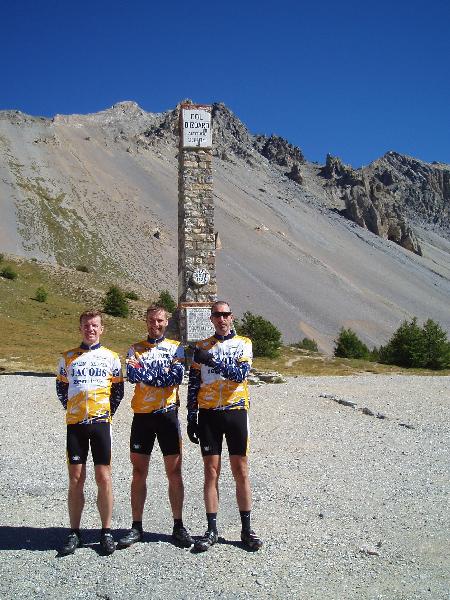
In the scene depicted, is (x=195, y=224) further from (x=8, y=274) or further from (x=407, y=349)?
(x=8, y=274)

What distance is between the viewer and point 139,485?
457cm

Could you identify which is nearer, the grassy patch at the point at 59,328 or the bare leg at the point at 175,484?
the bare leg at the point at 175,484

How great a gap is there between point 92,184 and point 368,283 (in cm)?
3786

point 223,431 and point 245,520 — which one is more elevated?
point 223,431

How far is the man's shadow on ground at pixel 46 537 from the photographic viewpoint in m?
4.36

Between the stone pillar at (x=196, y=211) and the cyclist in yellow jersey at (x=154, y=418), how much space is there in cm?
1023

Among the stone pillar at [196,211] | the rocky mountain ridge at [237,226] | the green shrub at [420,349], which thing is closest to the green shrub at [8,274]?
the rocky mountain ridge at [237,226]

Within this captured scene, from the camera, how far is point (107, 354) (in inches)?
182

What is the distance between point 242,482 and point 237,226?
70.6 m

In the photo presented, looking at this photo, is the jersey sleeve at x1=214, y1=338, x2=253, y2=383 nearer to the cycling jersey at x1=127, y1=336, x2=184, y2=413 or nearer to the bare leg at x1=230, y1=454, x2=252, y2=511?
the cycling jersey at x1=127, y1=336, x2=184, y2=413

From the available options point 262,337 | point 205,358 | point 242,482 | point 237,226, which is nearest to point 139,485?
point 242,482

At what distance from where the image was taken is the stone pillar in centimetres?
1516

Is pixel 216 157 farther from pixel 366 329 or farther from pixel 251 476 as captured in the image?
pixel 251 476

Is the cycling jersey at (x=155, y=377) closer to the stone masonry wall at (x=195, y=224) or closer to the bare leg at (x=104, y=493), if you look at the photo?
the bare leg at (x=104, y=493)
